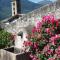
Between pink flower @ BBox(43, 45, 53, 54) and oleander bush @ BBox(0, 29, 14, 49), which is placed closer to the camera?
pink flower @ BBox(43, 45, 53, 54)

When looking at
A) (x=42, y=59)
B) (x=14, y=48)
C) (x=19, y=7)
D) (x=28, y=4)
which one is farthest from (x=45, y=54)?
(x=28, y=4)

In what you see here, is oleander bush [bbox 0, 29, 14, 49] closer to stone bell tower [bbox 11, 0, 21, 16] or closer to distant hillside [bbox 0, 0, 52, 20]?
stone bell tower [bbox 11, 0, 21, 16]

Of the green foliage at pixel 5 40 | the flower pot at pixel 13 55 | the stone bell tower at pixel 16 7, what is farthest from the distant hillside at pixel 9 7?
the flower pot at pixel 13 55

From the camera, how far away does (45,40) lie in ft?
17.6

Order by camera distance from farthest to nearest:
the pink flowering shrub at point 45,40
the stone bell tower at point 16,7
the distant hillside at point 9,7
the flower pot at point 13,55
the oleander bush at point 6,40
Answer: the distant hillside at point 9,7
the stone bell tower at point 16,7
the oleander bush at point 6,40
the flower pot at point 13,55
the pink flowering shrub at point 45,40

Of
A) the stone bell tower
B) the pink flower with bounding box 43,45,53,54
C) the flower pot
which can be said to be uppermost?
the stone bell tower

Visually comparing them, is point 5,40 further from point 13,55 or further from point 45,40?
point 45,40

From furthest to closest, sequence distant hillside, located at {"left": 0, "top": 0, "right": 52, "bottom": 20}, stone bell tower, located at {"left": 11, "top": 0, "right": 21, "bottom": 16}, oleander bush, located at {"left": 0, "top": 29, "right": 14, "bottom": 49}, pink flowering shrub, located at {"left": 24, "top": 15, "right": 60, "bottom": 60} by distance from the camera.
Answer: distant hillside, located at {"left": 0, "top": 0, "right": 52, "bottom": 20}, stone bell tower, located at {"left": 11, "top": 0, "right": 21, "bottom": 16}, oleander bush, located at {"left": 0, "top": 29, "right": 14, "bottom": 49}, pink flowering shrub, located at {"left": 24, "top": 15, "right": 60, "bottom": 60}

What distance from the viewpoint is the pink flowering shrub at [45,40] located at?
5.05 meters

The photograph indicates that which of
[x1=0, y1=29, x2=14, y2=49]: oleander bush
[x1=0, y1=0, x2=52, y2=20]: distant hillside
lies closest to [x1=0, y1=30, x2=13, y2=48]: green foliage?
[x1=0, y1=29, x2=14, y2=49]: oleander bush

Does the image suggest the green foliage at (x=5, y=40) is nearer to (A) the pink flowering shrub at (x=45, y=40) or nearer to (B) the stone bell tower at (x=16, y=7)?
(A) the pink flowering shrub at (x=45, y=40)

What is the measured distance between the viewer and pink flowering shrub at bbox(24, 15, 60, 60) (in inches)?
199

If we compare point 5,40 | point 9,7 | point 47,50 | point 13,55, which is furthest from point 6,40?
point 9,7

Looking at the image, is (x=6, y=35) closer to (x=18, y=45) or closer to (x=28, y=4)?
(x=18, y=45)
